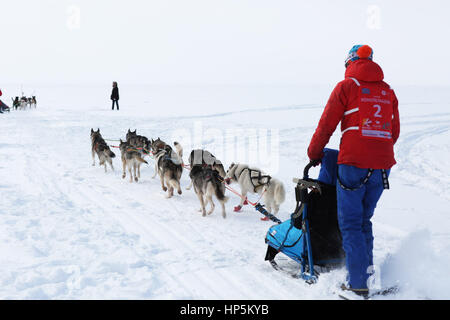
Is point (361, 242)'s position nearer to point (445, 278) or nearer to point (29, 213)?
point (445, 278)

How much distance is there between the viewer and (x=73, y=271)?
2.88m

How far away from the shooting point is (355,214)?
243cm

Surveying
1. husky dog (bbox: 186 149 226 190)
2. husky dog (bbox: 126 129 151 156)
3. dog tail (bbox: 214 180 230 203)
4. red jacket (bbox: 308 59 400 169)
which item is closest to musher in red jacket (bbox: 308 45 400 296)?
red jacket (bbox: 308 59 400 169)

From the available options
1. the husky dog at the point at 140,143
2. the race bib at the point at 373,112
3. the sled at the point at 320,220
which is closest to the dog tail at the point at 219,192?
the sled at the point at 320,220

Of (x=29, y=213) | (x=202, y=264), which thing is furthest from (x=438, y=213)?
(x=29, y=213)

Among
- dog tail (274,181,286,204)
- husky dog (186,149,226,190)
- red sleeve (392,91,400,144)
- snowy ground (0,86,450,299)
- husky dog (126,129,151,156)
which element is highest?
red sleeve (392,91,400,144)

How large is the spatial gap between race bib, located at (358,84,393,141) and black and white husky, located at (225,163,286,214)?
89.9 inches

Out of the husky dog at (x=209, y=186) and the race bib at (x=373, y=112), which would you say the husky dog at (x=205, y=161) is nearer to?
the husky dog at (x=209, y=186)

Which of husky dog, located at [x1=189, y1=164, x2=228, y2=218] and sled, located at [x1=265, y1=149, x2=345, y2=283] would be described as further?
husky dog, located at [x1=189, y1=164, x2=228, y2=218]

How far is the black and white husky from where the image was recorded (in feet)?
15.0

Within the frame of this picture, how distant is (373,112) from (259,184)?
2.59 metres

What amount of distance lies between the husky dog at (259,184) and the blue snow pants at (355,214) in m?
2.07

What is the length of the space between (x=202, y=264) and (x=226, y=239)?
2.33 feet

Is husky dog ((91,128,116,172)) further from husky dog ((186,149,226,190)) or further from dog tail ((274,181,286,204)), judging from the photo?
dog tail ((274,181,286,204))
